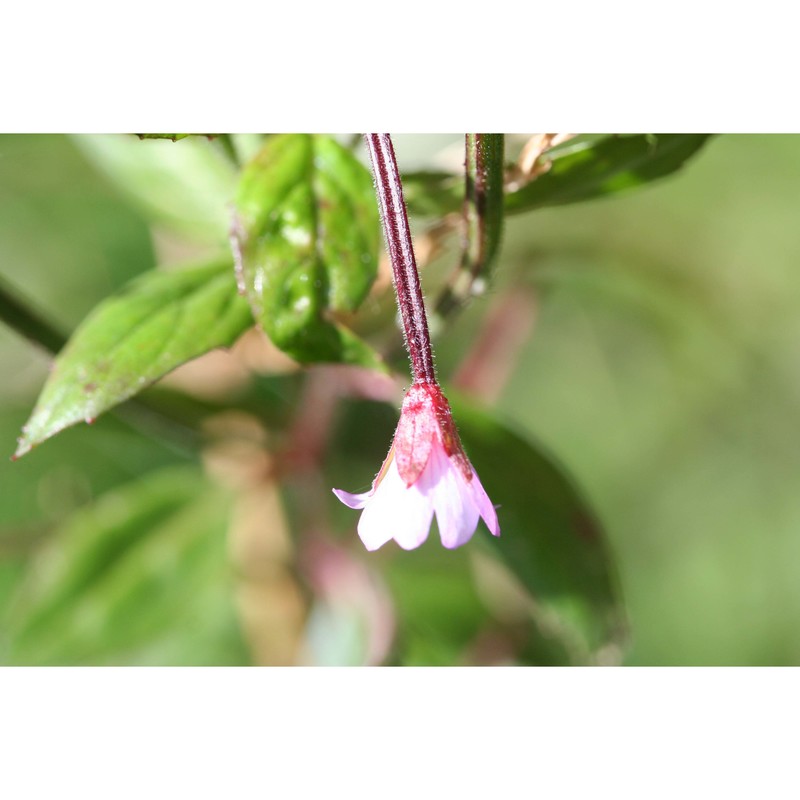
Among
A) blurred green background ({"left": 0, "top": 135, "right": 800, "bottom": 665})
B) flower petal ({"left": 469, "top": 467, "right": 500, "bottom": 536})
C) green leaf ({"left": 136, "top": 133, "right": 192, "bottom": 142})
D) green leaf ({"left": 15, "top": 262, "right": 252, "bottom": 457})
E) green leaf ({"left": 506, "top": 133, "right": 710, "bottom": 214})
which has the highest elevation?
green leaf ({"left": 136, "top": 133, "right": 192, "bottom": 142})

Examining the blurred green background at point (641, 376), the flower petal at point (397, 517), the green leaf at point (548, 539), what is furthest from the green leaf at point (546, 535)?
the blurred green background at point (641, 376)

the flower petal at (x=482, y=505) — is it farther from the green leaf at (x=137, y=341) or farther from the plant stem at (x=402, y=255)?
the green leaf at (x=137, y=341)

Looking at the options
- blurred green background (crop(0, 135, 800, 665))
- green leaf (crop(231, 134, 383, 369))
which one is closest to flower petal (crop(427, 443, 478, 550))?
green leaf (crop(231, 134, 383, 369))

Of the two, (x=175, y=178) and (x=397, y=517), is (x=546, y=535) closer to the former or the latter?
(x=397, y=517)

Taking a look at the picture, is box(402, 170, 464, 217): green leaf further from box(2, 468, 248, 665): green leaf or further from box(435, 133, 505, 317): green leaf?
box(2, 468, 248, 665): green leaf

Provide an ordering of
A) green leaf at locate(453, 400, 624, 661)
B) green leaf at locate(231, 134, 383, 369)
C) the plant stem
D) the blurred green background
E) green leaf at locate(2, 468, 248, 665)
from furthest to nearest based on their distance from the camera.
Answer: the blurred green background, green leaf at locate(2, 468, 248, 665), green leaf at locate(453, 400, 624, 661), green leaf at locate(231, 134, 383, 369), the plant stem

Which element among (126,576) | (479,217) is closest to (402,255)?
(479,217)
